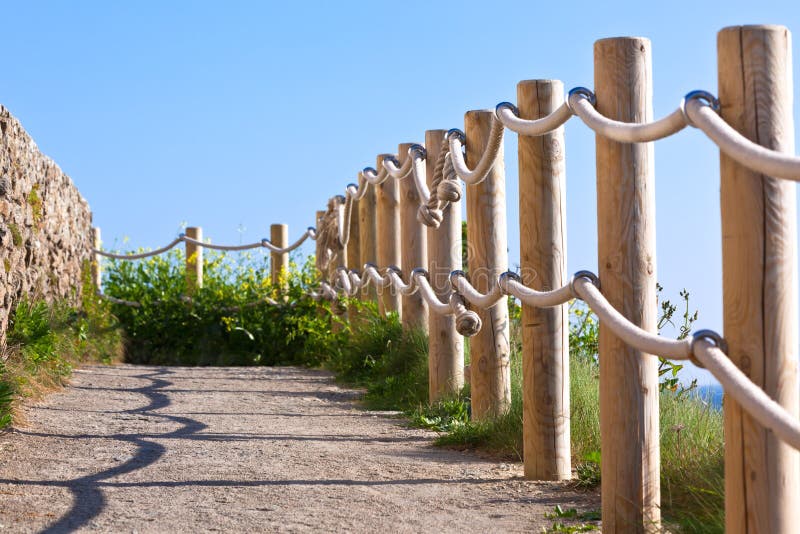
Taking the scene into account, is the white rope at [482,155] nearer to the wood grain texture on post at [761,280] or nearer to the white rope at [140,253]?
the wood grain texture on post at [761,280]

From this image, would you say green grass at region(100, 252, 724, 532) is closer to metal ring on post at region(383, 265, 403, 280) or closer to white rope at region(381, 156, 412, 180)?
metal ring on post at region(383, 265, 403, 280)

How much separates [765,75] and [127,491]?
10.4 feet

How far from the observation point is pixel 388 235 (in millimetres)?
8281

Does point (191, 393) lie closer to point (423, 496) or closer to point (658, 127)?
point (423, 496)

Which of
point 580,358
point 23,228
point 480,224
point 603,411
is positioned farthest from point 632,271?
point 23,228

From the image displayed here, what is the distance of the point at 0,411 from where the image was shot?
5.61m

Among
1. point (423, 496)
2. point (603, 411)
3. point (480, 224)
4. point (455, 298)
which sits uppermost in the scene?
point (480, 224)

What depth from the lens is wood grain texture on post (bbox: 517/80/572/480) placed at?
445 cm

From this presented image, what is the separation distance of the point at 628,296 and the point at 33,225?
6.11 metres

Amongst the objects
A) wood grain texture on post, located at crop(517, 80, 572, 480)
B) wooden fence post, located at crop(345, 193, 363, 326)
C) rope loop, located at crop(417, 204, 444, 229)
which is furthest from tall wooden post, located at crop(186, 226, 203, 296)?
wood grain texture on post, located at crop(517, 80, 572, 480)

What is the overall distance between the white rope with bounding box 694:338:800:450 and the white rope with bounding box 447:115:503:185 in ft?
7.91

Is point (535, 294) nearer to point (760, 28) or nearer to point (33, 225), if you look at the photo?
point (760, 28)

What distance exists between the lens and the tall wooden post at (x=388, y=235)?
326 inches

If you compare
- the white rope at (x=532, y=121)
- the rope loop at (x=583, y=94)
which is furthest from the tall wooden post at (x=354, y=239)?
the rope loop at (x=583, y=94)
